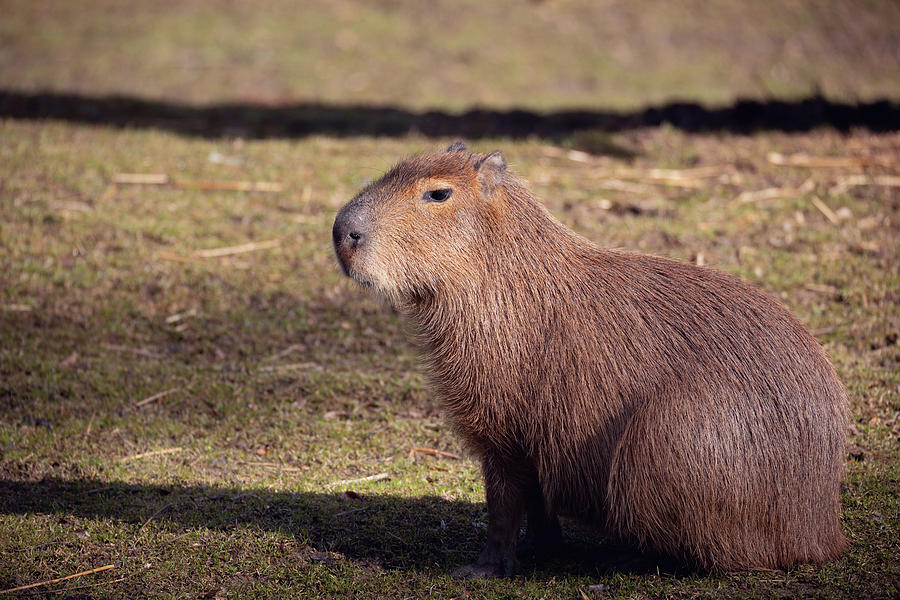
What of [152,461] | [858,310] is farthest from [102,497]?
[858,310]

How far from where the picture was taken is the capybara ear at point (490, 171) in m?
3.23

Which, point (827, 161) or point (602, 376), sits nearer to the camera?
point (602, 376)

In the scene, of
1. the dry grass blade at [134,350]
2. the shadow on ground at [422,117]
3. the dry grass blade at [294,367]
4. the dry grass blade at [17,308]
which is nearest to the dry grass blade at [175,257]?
the dry grass blade at [17,308]

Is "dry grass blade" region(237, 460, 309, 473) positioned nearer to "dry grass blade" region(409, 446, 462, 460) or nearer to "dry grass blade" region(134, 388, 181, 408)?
"dry grass blade" region(409, 446, 462, 460)

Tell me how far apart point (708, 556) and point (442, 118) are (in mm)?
6371

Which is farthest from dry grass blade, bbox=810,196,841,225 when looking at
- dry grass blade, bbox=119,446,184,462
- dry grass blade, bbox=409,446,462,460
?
dry grass blade, bbox=119,446,184,462

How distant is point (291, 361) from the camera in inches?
198

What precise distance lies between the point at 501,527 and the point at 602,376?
0.65 m

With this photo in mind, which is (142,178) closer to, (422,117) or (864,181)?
(422,117)

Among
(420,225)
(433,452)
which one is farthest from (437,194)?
(433,452)

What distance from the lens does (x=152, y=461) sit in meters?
4.09

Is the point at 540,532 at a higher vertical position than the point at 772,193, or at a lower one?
lower

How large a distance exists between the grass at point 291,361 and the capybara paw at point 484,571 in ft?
0.22

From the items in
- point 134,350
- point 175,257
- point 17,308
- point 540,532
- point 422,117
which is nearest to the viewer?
point 540,532
